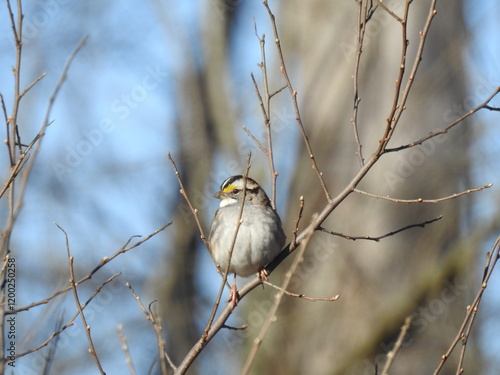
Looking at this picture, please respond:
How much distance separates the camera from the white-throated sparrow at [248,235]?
18.4ft

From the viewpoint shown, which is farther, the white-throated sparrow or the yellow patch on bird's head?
the yellow patch on bird's head

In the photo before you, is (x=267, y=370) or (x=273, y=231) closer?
(x=273, y=231)

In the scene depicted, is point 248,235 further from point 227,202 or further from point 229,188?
point 229,188

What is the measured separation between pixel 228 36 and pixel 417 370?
6.42 metres

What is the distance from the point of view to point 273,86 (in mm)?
11000

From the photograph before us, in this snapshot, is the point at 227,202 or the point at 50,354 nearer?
the point at 50,354

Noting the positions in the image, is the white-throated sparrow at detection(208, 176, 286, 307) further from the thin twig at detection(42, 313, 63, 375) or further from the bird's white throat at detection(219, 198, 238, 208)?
the thin twig at detection(42, 313, 63, 375)

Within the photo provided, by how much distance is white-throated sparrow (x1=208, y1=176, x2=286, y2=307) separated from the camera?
559 centimetres

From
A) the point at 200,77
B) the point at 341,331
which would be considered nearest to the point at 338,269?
the point at 341,331

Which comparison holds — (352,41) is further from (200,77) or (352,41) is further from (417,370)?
(417,370)

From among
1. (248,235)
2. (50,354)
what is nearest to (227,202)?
(248,235)

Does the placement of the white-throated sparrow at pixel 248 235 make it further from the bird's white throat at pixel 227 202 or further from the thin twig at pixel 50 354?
the thin twig at pixel 50 354

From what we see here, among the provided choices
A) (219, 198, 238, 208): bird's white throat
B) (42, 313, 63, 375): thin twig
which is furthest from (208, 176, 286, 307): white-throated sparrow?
(42, 313, 63, 375): thin twig

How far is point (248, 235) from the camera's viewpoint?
18.6 ft
